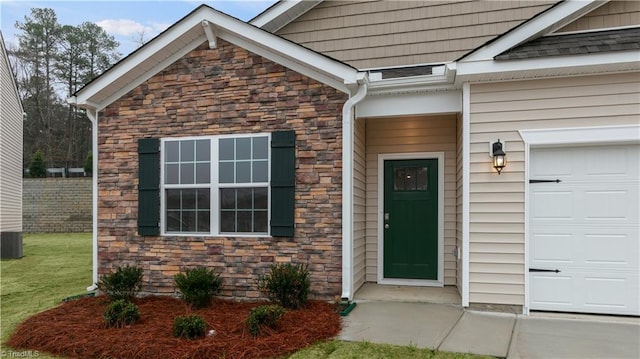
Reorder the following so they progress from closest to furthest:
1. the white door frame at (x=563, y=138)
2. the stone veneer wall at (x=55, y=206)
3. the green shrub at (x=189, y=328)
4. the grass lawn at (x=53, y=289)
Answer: the grass lawn at (x=53, y=289) < the green shrub at (x=189, y=328) < the white door frame at (x=563, y=138) < the stone veneer wall at (x=55, y=206)

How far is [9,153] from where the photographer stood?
11633 mm

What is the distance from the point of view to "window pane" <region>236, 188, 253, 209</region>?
5.31 metres

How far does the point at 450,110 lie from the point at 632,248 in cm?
249

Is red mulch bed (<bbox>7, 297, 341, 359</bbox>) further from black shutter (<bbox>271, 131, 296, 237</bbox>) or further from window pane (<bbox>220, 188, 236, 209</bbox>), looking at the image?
window pane (<bbox>220, 188, 236, 209</bbox>)

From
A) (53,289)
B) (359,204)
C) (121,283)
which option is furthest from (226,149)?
(53,289)

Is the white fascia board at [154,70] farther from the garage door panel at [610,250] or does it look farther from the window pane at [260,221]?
the garage door panel at [610,250]

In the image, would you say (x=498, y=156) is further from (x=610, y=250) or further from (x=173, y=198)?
(x=173, y=198)

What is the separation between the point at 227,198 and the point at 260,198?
481 mm

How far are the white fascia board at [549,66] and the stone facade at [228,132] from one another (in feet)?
5.48

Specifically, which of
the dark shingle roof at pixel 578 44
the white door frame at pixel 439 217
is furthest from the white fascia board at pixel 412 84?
the white door frame at pixel 439 217

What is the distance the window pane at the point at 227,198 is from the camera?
5363 mm

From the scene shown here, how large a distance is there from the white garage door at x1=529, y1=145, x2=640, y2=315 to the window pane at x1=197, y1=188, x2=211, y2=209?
161 inches

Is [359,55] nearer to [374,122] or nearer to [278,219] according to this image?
[374,122]

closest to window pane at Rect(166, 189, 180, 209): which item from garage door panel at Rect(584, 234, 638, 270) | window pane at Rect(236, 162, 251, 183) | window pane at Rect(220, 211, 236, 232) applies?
window pane at Rect(220, 211, 236, 232)
